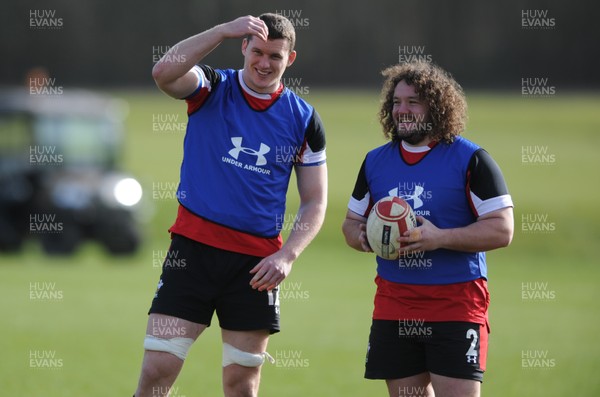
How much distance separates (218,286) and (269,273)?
321 millimetres

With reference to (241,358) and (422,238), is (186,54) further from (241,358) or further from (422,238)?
(241,358)

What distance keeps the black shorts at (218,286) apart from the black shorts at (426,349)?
2.40 feet

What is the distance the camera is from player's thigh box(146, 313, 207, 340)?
570 cm

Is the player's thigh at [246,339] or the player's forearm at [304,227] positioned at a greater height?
the player's forearm at [304,227]

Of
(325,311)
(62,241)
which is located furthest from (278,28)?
(62,241)

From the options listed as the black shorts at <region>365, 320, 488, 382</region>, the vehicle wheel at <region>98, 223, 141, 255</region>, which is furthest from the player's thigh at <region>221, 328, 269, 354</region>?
the vehicle wheel at <region>98, 223, 141, 255</region>

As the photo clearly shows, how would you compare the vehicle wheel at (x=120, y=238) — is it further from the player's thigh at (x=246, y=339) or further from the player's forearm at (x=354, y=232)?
the player's forearm at (x=354, y=232)

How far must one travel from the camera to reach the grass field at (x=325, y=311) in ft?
30.8

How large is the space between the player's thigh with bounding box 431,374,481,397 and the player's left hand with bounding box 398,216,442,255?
0.69m

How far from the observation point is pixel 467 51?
54.8 meters

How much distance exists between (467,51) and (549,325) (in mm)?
42374

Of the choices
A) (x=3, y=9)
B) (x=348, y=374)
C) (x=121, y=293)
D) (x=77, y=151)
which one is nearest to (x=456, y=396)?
(x=348, y=374)

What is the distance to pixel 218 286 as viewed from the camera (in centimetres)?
588

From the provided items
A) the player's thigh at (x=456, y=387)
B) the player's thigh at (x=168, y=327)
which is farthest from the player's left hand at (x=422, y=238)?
the player's thigh at (x=168, y=327)
